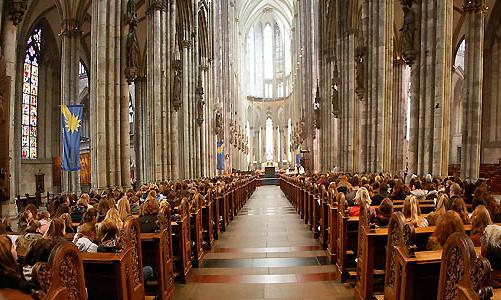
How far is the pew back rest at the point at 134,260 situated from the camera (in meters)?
4.84

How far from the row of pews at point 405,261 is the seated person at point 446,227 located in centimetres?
18

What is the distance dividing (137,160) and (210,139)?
7.06 meters

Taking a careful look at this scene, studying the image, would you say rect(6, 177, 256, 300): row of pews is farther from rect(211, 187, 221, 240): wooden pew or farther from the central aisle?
rect(211, 187, 221, 240): wooden pew

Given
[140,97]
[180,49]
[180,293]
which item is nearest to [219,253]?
[180,293]

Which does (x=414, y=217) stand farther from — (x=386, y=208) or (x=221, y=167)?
(x=221, y=167)

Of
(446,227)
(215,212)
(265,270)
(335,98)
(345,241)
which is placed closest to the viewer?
(446,227)

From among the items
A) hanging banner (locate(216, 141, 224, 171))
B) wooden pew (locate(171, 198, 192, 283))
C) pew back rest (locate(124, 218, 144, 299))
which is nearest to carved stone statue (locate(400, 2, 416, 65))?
wooden pew (locate(171, 198, 192, 283))

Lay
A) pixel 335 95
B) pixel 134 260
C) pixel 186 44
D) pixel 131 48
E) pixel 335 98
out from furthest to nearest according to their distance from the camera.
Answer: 1. pixel 335 98
2. pixel 335 95
3. pixel 186 44
4. pixel 131 48
5. pixel 134 260

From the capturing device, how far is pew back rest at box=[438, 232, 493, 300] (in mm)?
2563

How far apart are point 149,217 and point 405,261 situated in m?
4.32

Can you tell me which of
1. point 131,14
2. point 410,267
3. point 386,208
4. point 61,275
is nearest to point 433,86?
point 386,208

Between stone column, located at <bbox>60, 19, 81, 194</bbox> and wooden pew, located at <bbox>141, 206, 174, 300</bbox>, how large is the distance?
19.4 meters

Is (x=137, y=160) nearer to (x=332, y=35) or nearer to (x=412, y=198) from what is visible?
(x=332, y=35)

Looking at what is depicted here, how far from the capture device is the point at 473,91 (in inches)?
683
